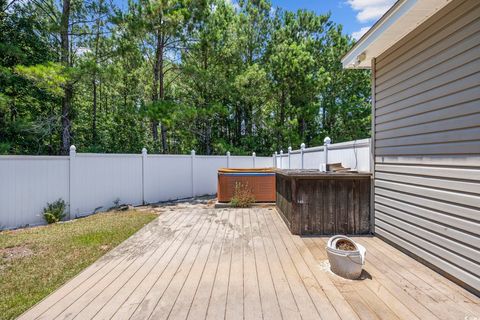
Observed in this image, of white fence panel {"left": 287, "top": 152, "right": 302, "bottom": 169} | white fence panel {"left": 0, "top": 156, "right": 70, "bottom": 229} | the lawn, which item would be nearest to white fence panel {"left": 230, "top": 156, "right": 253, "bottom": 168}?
white fence panel {"left": 287, "top": 152, "right": 302, "bottom": 169}

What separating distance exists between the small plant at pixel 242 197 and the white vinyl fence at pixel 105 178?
164 cm

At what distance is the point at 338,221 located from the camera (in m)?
→ 3.97

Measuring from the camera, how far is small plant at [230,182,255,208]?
6492 mm

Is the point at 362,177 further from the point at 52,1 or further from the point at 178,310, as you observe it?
the point at 52,1

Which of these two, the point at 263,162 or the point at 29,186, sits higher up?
the point at 263,162

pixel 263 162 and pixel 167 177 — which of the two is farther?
pixel 263 162

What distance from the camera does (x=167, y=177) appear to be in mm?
8086

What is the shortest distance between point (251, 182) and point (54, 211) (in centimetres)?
444

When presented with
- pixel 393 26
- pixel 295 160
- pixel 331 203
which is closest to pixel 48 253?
pixel 331 203

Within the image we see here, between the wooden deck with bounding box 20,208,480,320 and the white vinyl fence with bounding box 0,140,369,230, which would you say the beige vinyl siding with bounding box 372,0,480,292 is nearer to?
the wooden deck with bounding box 20,208,480,320

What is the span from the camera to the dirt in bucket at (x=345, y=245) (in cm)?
264

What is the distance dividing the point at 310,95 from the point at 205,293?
13201 millimetres

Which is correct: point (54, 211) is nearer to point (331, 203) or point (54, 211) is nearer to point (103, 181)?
point (103, 181)

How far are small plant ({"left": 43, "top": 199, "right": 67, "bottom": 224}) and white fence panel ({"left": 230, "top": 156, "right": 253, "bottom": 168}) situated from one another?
6.01 metres
